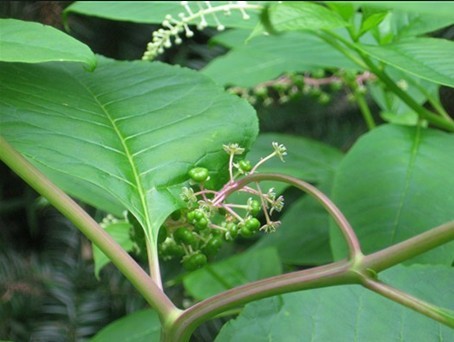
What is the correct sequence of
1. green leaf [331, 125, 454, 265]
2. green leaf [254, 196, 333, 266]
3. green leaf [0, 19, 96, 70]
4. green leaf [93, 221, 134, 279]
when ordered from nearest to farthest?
green leaf [0, 19, 96, 70] → green leaf [331, 125, 454, 265] → green leaf [93, 221, 134, 279] → green leaf [254, 196, 333, 266]

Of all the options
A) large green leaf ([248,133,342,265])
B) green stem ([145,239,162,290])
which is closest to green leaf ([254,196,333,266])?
large green leaf ([248,133,342,265])

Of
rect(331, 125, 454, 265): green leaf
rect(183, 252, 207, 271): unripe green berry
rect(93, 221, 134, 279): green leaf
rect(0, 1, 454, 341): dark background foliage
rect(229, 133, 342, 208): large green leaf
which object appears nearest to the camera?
rect(183, 252, 207, 271): unripe green berry

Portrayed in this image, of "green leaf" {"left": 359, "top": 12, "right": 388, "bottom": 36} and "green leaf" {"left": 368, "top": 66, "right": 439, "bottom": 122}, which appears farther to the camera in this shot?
"green leaf" {"left": 368, "top": 66, "right": 439, "bottom": 122}

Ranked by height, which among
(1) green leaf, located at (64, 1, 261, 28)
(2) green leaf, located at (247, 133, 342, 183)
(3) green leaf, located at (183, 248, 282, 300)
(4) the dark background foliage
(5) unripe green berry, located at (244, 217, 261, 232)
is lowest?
(4) the dark background foliage

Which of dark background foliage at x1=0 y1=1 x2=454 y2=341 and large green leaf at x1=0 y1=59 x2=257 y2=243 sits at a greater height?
large green leaf at x1=0 y1=59 x2=257 y2=243

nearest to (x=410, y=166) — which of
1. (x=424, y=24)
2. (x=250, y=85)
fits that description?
(x=424, y=24)

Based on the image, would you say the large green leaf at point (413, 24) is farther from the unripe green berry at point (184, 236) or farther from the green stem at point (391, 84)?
the unripe green berry at point (184, 236)

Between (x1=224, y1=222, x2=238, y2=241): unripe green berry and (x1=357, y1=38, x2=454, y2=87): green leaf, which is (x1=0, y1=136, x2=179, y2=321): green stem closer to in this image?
(x1=224, y1=222, x2=238, y2=241): unripe green berry
